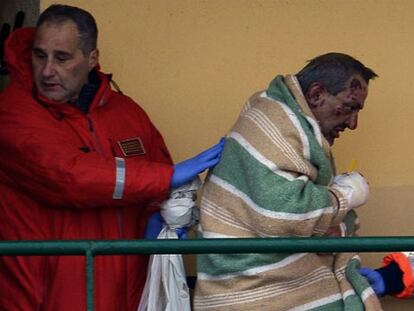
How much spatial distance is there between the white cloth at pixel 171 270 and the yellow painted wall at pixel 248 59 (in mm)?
728

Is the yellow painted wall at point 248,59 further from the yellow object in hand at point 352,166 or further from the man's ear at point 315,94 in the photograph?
the man's ear at point 315,94

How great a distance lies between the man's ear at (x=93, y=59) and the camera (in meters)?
5.62

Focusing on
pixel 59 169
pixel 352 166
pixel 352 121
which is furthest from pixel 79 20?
pixel 352 166

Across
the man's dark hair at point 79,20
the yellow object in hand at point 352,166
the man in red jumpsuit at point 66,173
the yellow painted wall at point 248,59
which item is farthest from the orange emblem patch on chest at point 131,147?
the yellow object in hand at point 352,166

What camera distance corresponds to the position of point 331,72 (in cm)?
540

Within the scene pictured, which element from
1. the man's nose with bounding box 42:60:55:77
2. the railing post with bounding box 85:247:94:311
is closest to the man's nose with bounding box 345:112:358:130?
the man's nose with bounding box 42:60:55:77

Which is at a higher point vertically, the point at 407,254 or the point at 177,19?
the point at 177,19

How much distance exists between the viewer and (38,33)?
5508 mm

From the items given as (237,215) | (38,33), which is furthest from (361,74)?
(38,33)

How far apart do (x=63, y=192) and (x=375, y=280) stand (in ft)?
3.23

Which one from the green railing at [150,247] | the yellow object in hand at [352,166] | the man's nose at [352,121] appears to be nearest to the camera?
the green railing at [150,247]

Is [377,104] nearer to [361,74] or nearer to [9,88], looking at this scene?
[361,74]

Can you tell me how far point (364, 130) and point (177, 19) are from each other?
736 millimetres

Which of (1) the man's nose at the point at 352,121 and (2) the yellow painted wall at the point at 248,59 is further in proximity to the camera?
(2) the yellow painted wall at the point at 248,59
